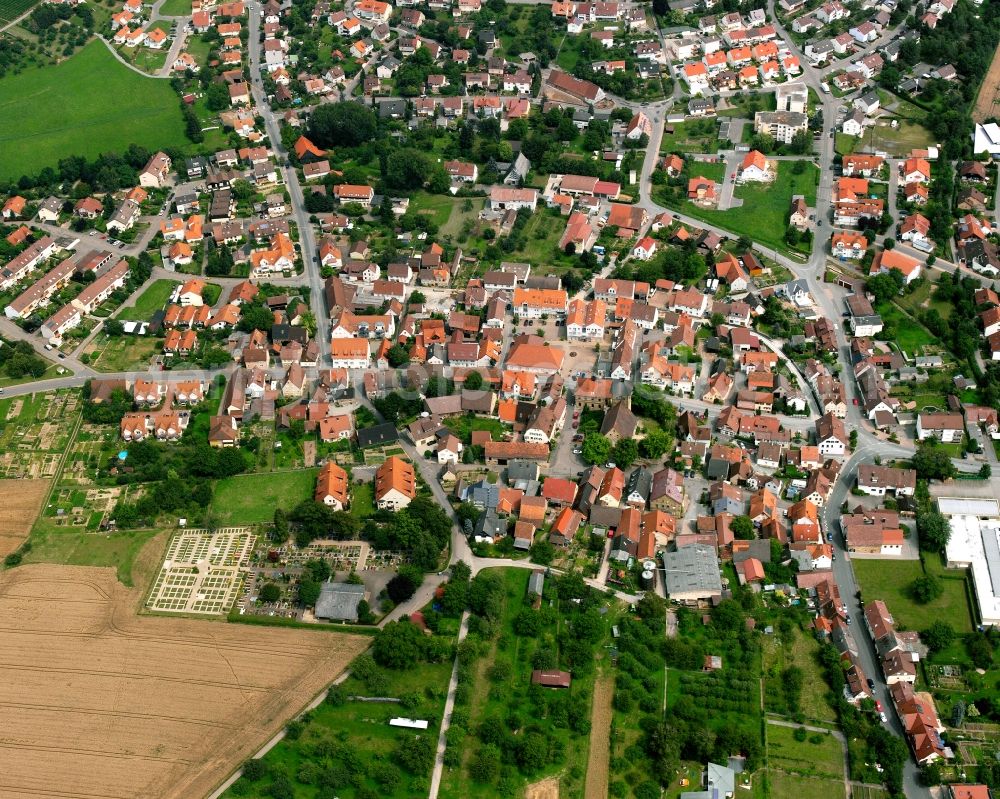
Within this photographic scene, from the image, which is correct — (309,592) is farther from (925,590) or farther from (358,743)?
(925,590)

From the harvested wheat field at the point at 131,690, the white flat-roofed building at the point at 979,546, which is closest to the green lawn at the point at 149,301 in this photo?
the harvested wheat field at the point at 131,690

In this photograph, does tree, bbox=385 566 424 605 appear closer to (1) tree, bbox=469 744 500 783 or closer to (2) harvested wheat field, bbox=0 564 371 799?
(2) harvested wheat field, bbox=0 564 371 799

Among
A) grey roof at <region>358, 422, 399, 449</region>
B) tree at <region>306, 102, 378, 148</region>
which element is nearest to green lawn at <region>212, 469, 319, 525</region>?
grey roof at <region>358, 422, 399, 449</region>

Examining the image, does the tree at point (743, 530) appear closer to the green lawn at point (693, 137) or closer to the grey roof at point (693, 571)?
the grey roof at point (693, 571)

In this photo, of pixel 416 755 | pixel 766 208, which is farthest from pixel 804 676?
pixel 766 208

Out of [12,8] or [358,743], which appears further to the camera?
[12,8]

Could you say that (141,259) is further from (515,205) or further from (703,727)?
(703,727)

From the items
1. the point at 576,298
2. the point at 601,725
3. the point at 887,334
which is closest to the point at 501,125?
the point at 576,298
